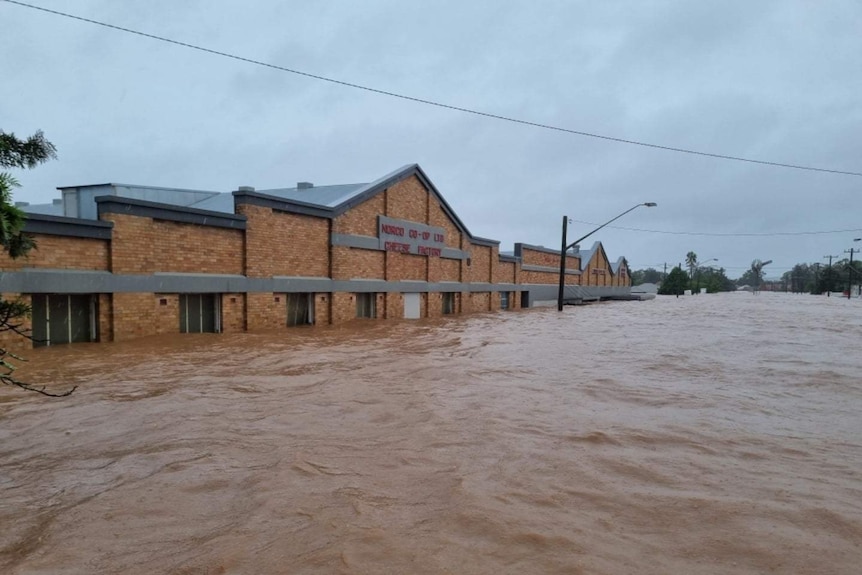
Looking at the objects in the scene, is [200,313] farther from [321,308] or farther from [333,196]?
[333,196]

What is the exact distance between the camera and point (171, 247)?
15258 millimetres

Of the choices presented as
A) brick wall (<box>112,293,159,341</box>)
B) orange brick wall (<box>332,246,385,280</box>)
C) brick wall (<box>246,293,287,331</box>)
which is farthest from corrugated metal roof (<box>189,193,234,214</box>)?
brick wall (<box>112,293,159,341</box>)

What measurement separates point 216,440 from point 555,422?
14.4ft

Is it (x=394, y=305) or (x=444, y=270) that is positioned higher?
(x=444, y=270)

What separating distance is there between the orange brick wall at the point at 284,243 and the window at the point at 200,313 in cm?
157

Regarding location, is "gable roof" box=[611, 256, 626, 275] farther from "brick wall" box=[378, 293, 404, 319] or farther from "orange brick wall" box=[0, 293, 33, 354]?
"orange brick wall" box=[0, 293, 33, 354]

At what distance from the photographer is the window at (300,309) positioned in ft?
65.3

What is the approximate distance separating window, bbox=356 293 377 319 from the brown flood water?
1260cm

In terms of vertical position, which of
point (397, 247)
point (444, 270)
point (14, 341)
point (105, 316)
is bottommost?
point (14, 341)

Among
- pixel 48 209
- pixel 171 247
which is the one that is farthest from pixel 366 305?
pixel 48 209

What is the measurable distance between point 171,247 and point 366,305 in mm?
10419

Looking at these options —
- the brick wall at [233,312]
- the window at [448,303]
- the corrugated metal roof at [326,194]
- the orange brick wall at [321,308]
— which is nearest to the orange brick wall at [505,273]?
the window at [448,303]

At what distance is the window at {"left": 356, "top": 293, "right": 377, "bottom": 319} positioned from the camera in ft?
78.4

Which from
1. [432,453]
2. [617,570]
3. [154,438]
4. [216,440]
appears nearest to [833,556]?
[617,570]
